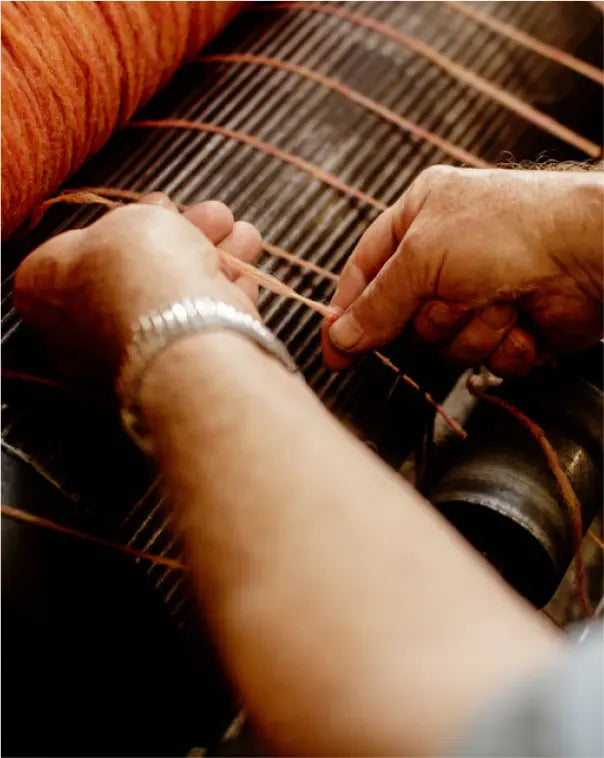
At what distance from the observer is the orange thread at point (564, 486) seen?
139cm

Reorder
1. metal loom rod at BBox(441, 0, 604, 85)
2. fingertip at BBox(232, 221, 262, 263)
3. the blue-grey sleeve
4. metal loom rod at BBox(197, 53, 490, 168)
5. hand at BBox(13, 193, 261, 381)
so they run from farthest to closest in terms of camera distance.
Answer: metal loom rod at BBox(441, 0, 604, 85)
metal loom rod at BBox(197, 53, 490, 168)
fingertip at BBox(232, 221, 262, 263)
hand at BBox(13, 193, 261, 381)
the blue-grey sleeve

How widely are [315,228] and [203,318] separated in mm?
841

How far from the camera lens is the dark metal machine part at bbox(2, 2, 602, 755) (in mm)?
1501

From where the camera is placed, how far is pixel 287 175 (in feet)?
6.08

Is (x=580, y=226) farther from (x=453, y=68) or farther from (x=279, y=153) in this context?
(x=453, y=68)

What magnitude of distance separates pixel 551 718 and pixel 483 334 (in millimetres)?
879

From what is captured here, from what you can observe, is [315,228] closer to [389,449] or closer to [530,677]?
[389,449]

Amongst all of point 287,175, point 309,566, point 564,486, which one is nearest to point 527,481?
point 564,486

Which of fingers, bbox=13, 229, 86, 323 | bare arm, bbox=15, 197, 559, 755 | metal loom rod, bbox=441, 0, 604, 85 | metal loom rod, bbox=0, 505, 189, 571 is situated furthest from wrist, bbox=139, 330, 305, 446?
metal loom rod, bbox=441, 0, 604, 85

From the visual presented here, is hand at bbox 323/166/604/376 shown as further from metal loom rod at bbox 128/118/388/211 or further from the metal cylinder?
metal loom rod at bbox 128/118/388/211

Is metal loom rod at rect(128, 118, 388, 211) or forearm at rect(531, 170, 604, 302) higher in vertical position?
forearm at rect(531, 170, 604, 302)

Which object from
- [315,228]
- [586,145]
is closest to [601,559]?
[586,145]

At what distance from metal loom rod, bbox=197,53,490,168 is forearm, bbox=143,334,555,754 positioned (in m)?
1.22

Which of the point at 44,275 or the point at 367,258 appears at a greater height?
the point at 367,258
